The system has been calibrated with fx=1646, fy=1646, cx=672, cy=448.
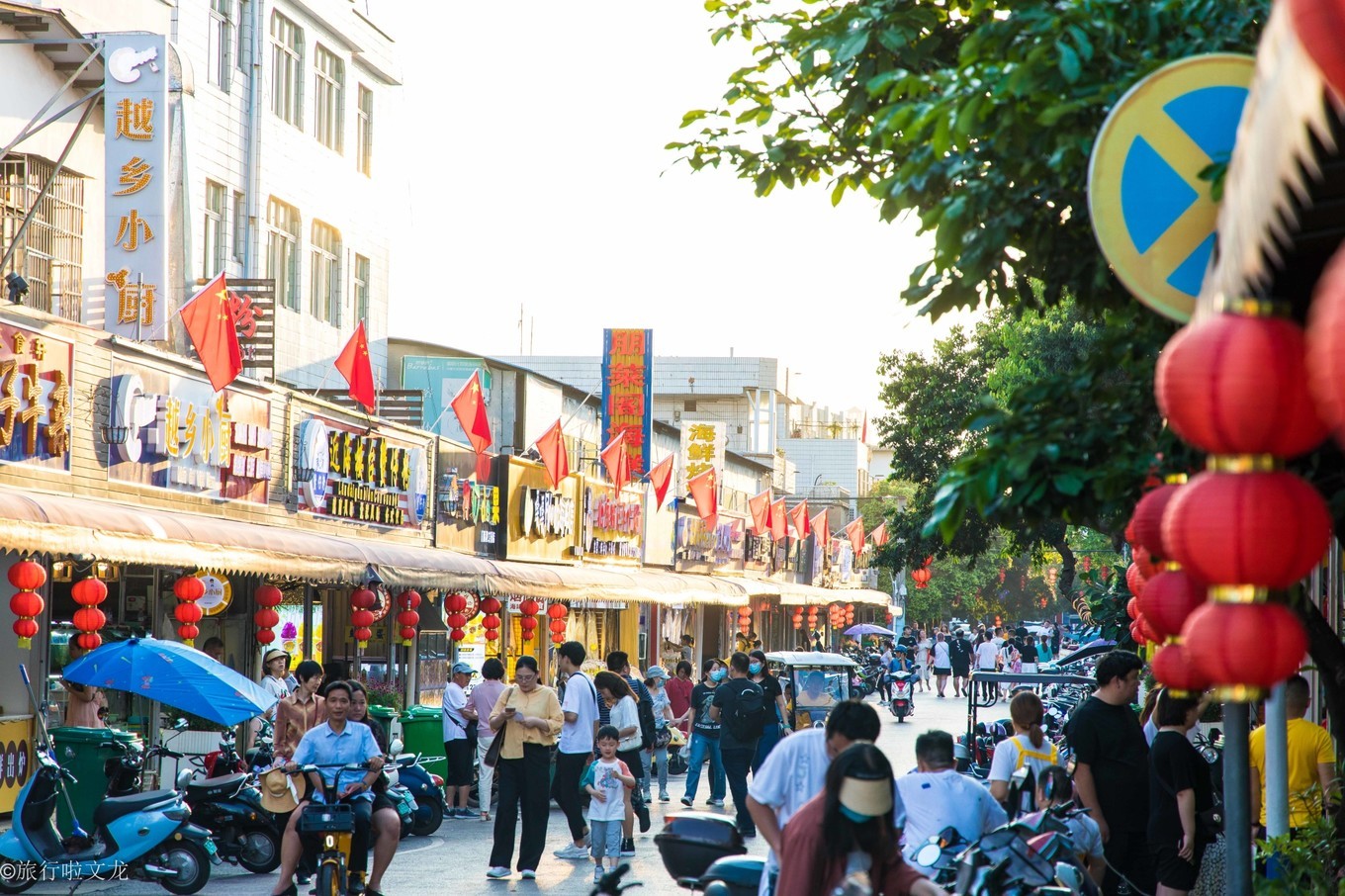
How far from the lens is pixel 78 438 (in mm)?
15766

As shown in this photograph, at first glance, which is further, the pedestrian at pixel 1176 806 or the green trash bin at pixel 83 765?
the green trash bin at pixel 83 765

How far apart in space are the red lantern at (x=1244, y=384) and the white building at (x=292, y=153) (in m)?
16.6

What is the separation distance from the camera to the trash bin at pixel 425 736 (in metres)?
19.5

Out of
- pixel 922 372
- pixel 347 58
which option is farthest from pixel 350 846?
pixel 922 372

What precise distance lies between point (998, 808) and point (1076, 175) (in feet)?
10.5

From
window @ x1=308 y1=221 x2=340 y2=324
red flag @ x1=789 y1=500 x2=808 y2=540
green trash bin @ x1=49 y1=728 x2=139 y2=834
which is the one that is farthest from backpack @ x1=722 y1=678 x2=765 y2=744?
red flag @ x1=789 y1=500 x2=808 y2=540

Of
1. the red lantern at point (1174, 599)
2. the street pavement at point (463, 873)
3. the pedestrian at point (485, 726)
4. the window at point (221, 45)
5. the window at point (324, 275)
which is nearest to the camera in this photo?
the red lantern at point (1174, 599)

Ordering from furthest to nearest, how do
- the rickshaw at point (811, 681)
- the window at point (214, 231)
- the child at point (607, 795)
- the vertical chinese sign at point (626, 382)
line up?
1. the vertical chinese sign at point (626, 382)
2. the rickshaw at point (811, 681)
3. the window at point (214, 231)
4. the child at point (607, 795)

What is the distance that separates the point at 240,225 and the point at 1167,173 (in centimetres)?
1950

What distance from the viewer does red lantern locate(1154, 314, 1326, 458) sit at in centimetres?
320

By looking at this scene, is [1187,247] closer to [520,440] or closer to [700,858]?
[700,858]

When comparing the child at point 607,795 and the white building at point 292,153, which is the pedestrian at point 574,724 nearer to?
the child at point 607,795

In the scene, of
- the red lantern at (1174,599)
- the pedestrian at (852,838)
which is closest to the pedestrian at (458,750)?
the pedestrian at (852,838)

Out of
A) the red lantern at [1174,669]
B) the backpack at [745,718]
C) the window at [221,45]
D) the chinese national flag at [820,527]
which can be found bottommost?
the backpack at [745,718]
